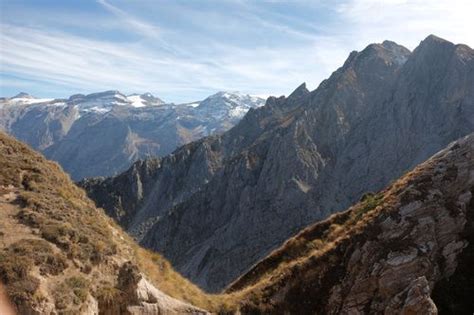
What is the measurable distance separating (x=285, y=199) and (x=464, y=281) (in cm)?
11730

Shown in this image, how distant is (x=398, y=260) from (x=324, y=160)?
12704cm

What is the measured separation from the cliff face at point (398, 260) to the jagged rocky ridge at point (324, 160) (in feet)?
315

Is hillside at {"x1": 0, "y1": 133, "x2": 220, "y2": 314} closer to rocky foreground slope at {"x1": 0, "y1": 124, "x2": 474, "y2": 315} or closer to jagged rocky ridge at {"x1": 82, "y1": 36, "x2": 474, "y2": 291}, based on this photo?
rocky foreground slope at {"x1": 0, "y1": 124, "x2": 474, "y2": 315}

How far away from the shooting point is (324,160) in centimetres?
15125

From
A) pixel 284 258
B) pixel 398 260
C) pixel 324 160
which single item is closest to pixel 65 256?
pixel 284 258

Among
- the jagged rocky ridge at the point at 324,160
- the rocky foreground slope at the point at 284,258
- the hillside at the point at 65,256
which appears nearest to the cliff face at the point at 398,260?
the rocky foreground slope at the point at 284,258

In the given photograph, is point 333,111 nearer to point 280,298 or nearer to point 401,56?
point 401,56

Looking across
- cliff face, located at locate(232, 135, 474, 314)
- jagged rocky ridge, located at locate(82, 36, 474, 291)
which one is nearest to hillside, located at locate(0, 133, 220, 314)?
cliff face, located at locate(232, 135, 474, 314)

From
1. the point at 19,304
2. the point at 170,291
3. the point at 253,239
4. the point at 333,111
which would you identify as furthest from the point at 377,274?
the point at 333,111

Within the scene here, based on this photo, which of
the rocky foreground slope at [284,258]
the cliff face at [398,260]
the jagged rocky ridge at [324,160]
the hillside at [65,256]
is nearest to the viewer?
the hillside at [65,256]

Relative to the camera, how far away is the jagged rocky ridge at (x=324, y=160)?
134125mm

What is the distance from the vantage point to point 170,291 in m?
23.3

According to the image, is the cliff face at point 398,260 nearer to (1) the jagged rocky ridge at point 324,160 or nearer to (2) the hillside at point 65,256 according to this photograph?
(2) the hillside at point 65,256

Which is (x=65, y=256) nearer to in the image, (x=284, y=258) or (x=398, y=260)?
(x=284, y=258)
